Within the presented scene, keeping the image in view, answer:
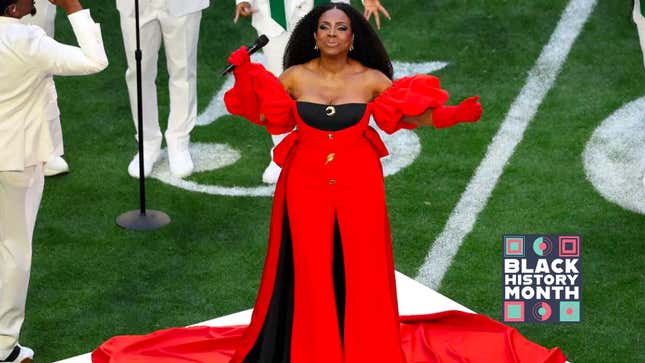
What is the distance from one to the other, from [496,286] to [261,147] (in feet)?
8.39

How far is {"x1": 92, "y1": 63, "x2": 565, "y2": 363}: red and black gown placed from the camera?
6.39 m

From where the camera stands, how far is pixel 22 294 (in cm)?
725

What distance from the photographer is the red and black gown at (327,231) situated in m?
6.39

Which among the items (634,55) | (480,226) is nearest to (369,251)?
(480,226)

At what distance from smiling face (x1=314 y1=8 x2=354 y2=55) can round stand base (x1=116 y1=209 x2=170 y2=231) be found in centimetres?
291

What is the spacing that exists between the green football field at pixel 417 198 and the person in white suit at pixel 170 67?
0.22 meters

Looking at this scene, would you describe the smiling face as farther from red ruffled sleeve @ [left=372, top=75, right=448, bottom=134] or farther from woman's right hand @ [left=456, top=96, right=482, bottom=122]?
woman's right hand @ [left=456, top=96, right=482, bottom=122]

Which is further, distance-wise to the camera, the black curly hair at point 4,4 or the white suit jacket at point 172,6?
the white suit jacket at point 172,6

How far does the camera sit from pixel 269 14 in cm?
928

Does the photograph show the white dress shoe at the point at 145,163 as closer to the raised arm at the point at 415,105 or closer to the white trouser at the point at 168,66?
the white trouser at the point at 168,66

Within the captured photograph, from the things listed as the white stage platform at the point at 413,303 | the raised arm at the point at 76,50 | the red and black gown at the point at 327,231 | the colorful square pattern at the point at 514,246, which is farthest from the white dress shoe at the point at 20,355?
the colorful square pattern at the point at 514,246

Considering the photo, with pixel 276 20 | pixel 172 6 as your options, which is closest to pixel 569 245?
pixel 276 20

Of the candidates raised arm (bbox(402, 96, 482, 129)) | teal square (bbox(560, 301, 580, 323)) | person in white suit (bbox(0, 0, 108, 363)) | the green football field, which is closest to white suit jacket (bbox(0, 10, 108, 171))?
person in white suit (bbox(0, 0, 108, 363))

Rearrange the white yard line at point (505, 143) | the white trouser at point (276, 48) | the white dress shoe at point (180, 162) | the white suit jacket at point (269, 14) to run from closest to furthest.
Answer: the white yard line at point (505, 143) → the white suit jacket at point (269, 14) → the white trouser at point (276, 48) → the white dress shoe at point (180, 162)
